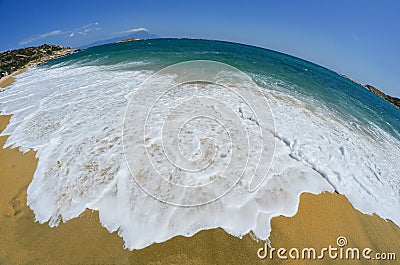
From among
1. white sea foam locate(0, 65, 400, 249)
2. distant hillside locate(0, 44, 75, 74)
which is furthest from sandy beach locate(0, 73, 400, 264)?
distant hillside locate(0, 44, 75, 74)

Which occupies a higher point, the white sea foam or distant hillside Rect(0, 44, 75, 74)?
distant hillside Rect(0, 44, 75, 74)

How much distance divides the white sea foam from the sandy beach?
16 cm

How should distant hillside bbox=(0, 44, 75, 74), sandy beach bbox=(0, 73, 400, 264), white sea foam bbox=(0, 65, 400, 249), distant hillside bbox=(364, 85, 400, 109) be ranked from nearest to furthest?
sandy beach bbox=(0, 73, 400, 264), white sea foam bbox=(0, 65, 400, 249), distant hillside bbox=(0, 44, 75, 74), distant hillside bbox=(364, 85, 400, 109)

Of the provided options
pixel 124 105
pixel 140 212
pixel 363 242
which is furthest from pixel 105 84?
pixel 363 242

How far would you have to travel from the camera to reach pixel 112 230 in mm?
3574

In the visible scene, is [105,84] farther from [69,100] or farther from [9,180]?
[9,180]

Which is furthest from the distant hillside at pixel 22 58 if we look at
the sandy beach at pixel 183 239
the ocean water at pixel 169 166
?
the sandy beach at pixel 183 239

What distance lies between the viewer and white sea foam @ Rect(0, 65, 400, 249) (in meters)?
3.80

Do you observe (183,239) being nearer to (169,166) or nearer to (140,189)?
(140,189)

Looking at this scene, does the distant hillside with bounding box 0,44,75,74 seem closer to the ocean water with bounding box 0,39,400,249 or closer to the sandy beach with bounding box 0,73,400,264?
the ocean water with bounding box 0,39,400,249

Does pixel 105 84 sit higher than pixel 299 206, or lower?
higher

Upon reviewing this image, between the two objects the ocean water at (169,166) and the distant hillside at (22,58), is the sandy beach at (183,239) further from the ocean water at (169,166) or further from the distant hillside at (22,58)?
the distant hillside at (22,58)

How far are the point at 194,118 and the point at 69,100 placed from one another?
618 cm

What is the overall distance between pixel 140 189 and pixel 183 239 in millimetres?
1486
